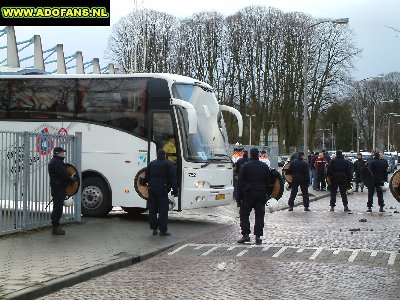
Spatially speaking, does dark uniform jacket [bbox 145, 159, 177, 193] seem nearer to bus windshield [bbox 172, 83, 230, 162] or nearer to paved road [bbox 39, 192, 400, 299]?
paved road [bbox 39, 192, 400, 299]

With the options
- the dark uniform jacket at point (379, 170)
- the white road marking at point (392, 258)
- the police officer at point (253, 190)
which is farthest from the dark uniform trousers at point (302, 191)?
the white road marking at point (392, 258)

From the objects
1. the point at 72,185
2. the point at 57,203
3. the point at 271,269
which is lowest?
the point at 271,269

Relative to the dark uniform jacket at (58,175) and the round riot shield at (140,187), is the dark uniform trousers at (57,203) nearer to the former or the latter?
the dark uniform jacket at (58,175)

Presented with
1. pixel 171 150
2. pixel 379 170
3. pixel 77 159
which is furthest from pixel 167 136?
pixel 379 170

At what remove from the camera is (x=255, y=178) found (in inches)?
565

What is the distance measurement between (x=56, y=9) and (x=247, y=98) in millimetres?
47873

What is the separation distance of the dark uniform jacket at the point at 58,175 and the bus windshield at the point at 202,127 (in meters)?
3.87

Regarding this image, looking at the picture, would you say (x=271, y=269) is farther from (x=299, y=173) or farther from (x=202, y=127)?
(x=299, y=173)

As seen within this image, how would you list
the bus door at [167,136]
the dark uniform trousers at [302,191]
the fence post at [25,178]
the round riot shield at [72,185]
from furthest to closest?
1. the dark uniform trousers at [302,191]
2. the bus door at [167,136]
3. the round riot shield at [72,185]
4. the fence post at [25,178]

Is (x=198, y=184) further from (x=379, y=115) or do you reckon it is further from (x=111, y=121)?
(x=379, y=115)

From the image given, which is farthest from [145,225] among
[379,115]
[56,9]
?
[379,115]

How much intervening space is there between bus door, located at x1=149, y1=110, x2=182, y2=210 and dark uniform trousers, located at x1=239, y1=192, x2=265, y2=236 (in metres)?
3.43

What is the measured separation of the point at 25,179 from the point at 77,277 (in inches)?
208

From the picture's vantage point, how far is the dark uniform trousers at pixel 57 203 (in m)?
14.8
